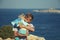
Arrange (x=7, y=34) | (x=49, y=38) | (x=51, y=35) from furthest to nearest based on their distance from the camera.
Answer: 1. (x=51, y=35)
2. (x=49, y=38)
3. (x=7, y=34)

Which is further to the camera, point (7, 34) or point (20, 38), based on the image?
point (20, 38)

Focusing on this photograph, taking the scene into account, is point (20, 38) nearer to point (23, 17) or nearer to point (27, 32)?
point (27, 32)

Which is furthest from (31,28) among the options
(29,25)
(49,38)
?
(49,38)

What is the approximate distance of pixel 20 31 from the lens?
3.24 m

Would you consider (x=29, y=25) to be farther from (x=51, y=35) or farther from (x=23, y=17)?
(x=51, y=35)

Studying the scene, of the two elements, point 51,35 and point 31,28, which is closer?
point 31,28

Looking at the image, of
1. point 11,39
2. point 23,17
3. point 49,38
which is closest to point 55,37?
point 49,38

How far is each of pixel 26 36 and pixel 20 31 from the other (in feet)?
0.42

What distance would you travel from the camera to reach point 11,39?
2914 millimetres

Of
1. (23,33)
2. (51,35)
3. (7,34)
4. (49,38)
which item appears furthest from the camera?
(51,35)

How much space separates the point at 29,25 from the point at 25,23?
8 centimetres

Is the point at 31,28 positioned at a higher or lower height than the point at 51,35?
higher

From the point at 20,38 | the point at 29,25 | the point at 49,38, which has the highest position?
the point at 29,25

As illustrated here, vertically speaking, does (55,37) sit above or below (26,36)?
below
